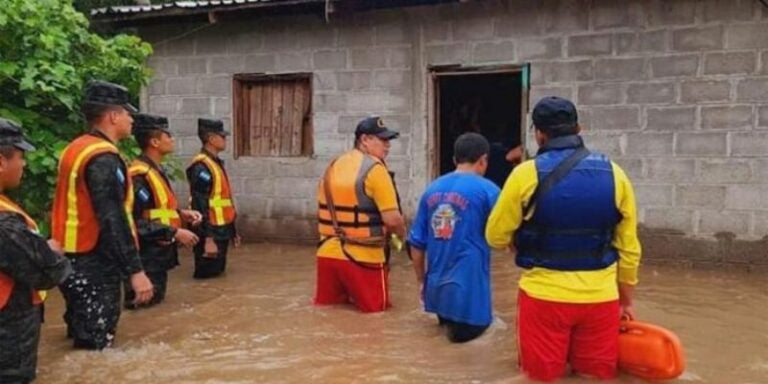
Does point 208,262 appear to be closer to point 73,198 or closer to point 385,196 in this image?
point 385,196

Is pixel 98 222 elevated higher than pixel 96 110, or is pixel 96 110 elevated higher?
pixel 96 110

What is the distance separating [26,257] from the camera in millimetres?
3672

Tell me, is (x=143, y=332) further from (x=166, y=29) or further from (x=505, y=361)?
(x=166, y=29)

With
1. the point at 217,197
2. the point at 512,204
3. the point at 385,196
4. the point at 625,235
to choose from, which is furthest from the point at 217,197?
the point at 625,235

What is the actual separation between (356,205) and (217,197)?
7.36 ft

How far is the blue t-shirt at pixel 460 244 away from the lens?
503 cm

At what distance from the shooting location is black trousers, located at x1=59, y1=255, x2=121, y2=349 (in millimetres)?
4848

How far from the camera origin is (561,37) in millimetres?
8234

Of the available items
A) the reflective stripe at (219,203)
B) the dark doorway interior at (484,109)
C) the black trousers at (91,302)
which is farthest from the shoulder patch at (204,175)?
the dark doorway interior at (484,109)

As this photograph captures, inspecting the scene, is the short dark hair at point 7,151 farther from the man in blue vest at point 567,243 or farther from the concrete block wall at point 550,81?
the concrete block wall at point 550,81

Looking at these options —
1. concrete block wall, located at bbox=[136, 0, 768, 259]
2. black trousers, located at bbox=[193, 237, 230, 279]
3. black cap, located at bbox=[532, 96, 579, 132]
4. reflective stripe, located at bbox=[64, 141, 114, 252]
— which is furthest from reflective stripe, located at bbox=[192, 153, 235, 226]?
black cap, located at bbox=[532, 96, 579, 132]

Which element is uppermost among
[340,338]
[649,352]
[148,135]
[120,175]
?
[148,135]

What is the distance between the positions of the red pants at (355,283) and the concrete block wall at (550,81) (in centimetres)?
317

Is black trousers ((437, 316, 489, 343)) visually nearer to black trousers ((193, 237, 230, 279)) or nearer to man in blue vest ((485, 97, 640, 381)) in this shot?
man in blue vest ((485, 97, 640, 381))
